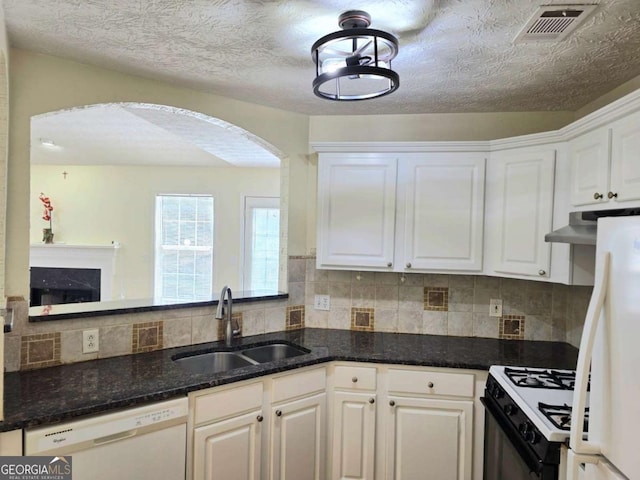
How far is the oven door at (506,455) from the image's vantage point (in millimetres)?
1430

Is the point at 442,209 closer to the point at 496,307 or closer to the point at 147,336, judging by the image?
the point at 496,307

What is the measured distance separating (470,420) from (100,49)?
255 centimetres

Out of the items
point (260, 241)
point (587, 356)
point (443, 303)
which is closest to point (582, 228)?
point (587, 356)

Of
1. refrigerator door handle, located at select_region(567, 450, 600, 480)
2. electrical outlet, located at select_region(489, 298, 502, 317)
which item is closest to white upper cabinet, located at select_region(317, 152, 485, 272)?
electrical outlet, located at select_region(489, 298, 502, 317)

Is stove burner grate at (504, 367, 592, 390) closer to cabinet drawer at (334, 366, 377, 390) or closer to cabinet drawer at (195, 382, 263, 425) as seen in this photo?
cabinet drawer at (334, 366, 377, 390)

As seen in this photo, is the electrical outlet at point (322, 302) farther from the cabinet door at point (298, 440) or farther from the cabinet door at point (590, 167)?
the cabinet door at point (590, 167)

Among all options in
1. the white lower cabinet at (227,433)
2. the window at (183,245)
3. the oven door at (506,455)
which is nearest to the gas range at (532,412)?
the oven door at (506,455)

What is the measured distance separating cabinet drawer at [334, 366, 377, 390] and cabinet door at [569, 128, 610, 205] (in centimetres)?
135

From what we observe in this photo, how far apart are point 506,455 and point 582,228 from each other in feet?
3.47

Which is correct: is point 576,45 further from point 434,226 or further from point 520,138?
point 434,226

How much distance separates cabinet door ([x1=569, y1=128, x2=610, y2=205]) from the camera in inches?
67.1

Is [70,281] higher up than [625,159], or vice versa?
[625,159]

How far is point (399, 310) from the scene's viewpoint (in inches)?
107

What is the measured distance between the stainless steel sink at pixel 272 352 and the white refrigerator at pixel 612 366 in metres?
1.47
